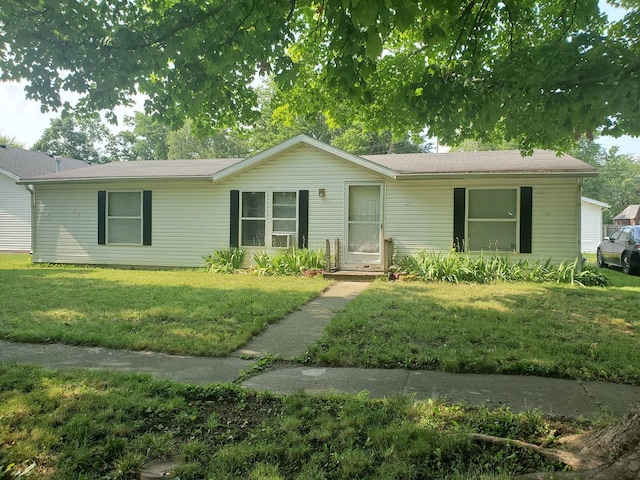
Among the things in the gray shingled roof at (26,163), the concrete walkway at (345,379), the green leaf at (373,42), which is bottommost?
the concrete walkway at (345,379)

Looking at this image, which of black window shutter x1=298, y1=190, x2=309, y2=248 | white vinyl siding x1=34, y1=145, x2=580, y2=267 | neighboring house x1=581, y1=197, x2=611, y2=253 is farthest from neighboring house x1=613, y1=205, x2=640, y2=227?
black window shutter x1=298, y1=190, x2=309, y2=248

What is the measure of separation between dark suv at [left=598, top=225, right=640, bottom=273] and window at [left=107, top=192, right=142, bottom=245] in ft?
50.7

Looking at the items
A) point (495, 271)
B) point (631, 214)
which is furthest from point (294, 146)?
point (631, 214)

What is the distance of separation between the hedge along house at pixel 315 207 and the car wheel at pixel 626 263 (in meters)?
3.69

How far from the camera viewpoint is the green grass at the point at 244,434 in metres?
2.43

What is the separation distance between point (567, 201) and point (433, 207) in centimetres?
333

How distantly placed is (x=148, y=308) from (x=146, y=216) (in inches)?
293

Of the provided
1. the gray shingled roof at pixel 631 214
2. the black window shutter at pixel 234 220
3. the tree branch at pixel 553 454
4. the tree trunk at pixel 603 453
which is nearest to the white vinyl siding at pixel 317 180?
the black window shutter at pixel 234 220

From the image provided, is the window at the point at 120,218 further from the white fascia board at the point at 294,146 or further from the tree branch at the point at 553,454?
the tree branch at the point at 553,454

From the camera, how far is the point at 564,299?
7879mm

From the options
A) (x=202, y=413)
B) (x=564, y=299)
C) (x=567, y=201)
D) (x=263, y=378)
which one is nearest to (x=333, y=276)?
(x=564, y=299)

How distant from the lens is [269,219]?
41.6 feet

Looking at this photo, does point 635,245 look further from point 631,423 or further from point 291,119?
point 631,423

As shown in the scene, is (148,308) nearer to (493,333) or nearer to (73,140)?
(493,333)
